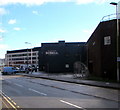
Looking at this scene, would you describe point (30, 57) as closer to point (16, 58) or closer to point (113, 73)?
point (16, 58)

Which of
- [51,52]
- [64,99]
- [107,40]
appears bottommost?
[64,99]

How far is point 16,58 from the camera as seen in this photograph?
171875mm

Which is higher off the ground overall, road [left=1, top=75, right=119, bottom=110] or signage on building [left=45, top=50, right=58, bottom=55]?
signage on building [left=45, top=50, right=58, bottom=55]

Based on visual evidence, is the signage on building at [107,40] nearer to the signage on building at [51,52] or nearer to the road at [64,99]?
the road at [64,99]

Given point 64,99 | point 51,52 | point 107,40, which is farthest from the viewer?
point 51,52

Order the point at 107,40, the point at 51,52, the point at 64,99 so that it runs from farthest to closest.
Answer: the point at 51,52, the point at 107,40, the point at 64,99

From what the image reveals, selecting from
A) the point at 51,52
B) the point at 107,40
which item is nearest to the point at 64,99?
the point at 107,40

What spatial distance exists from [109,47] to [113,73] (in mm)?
3966

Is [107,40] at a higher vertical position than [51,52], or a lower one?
lower

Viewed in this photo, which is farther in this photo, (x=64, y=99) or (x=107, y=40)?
(x=107, y=40)

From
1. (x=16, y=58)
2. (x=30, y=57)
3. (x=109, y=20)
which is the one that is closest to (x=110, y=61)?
(x=109, y=20)

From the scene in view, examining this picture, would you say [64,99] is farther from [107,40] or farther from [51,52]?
[51,52]

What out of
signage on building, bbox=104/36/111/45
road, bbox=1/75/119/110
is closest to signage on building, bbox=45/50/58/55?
signage on building, bbox=104/36/111/45

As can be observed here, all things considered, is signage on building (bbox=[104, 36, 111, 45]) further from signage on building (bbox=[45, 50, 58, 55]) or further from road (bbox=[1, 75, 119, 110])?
signage on building (bbox=[45, 50, 58, 55])
